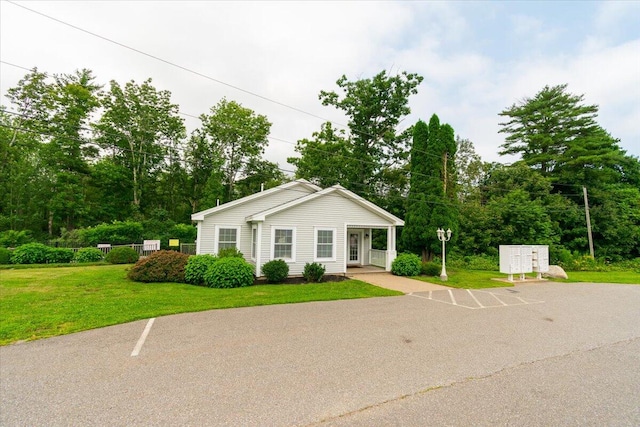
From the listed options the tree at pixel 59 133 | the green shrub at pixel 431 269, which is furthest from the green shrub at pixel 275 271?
the tree at pixel 59 133

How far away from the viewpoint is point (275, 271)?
12.0 meters

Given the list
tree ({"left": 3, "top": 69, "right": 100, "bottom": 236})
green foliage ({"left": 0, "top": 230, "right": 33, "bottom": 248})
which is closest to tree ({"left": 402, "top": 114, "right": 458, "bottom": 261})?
green foliage ({"left": 0, "top": 230, "right": 33, "bottom": 248})

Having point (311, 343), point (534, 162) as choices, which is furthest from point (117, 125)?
point (534, 162)

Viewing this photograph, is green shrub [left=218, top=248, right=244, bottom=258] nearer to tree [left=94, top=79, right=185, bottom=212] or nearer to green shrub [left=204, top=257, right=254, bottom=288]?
green shrub [left=204, top=257, right=254, bottom=288]

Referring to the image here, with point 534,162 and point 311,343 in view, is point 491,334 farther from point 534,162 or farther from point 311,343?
point 534,162

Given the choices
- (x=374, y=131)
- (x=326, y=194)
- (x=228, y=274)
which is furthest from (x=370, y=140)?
(x=228, y=274)

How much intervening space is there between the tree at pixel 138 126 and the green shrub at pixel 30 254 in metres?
12.0

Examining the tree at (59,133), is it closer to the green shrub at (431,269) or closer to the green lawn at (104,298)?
the green lawn at (104,298)

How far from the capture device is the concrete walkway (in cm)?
1123

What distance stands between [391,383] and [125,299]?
8.05 m

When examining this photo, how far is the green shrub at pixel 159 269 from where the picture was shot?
11359mm

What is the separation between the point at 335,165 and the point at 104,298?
19394 millimetres

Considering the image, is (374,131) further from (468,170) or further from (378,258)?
(378,258)

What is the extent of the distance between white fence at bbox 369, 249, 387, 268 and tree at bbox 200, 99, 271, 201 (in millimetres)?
19363
